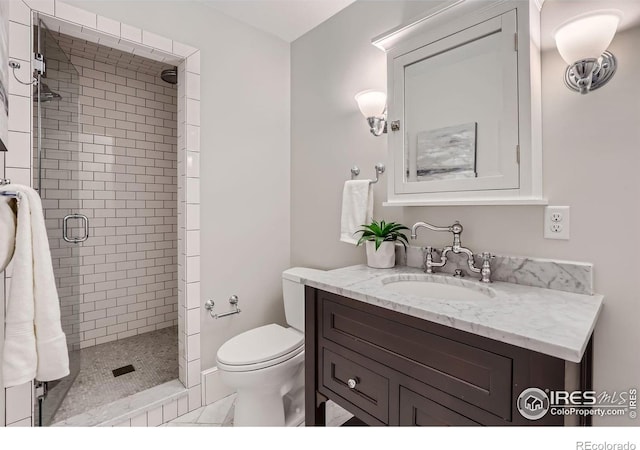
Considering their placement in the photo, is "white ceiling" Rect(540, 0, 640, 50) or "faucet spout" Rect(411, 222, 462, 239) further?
"faucet spout" Rect(411, 222, 462, 239)

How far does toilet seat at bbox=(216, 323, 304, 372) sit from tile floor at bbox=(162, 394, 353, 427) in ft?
1.46

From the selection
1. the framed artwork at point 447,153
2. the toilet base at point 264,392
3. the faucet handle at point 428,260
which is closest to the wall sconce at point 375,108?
the framed artwork at point 447,153

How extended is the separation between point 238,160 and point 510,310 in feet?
5.58

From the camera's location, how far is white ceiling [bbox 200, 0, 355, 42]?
1.86 meters

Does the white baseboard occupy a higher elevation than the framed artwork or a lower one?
lower

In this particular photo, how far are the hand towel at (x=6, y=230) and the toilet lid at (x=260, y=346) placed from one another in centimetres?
97

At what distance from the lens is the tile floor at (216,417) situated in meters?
1.71

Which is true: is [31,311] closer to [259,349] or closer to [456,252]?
[259,349]

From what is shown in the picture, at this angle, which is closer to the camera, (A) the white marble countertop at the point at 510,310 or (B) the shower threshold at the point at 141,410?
(A) the white marble countertop at the point at 510,310

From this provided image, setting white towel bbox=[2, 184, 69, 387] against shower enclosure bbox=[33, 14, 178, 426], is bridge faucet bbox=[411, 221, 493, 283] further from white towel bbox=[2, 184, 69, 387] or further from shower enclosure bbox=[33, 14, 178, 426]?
shower enclosure bbox=[33, 14, 178, 426]

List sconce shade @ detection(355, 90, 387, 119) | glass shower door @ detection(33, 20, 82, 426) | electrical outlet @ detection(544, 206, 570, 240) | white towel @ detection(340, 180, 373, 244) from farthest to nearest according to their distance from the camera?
white towel @ detection(340, 180, 373, 244)
sconce shade @ detection(355, 90, 387, 119)
glass shower door @ detection(33, 20, 82, 426)
electrical outlet @ detection(544, 206, 570, 240)

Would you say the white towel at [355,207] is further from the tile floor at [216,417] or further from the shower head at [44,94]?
the shower head at [44,94]
